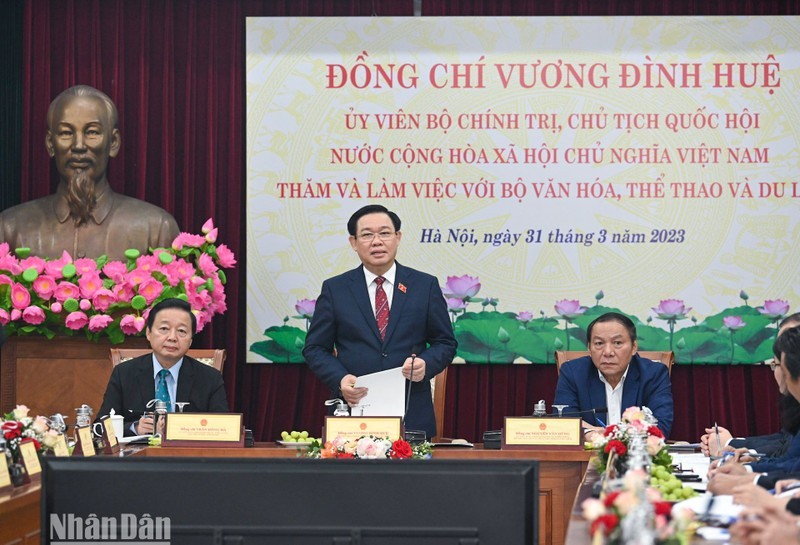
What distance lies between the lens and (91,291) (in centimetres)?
479

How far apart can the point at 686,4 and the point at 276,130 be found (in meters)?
2.14

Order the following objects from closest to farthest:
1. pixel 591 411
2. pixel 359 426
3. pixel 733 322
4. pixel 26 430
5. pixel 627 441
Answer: pixel 627 441 < pixel 26 430 < pixel 359 426 < pixel 591 411 < pixel 733 322

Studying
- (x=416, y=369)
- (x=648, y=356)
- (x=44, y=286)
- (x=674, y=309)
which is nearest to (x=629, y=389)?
(x=648, y=356)

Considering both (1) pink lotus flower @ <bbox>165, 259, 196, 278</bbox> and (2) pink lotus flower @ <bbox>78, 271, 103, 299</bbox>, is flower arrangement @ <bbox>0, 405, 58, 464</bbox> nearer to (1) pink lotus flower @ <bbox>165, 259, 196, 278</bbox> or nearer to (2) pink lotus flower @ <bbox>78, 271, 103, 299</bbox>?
(2) pink lotus flower @ <bbox>78, 271, 103, 299</bbox>

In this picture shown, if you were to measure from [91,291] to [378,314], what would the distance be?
1.36 metres

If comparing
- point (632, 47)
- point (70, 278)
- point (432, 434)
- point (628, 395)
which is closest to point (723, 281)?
point (632, 47)

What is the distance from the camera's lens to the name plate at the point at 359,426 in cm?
343

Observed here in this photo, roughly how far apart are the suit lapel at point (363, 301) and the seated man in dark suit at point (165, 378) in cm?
60

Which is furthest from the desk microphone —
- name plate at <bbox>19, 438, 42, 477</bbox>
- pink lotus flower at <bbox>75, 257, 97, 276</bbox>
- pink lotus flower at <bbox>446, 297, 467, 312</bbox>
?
pink lotus flower at <bbox>75, 257, 97, 276</bbox>

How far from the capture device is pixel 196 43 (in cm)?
576

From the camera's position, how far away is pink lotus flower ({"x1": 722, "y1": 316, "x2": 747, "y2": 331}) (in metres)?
5.50

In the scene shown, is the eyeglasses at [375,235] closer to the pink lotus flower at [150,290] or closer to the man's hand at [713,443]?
the pink lotus flower at [150,290]

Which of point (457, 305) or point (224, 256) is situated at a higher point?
point (224, 256)

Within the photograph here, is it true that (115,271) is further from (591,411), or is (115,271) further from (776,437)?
(776,437)
